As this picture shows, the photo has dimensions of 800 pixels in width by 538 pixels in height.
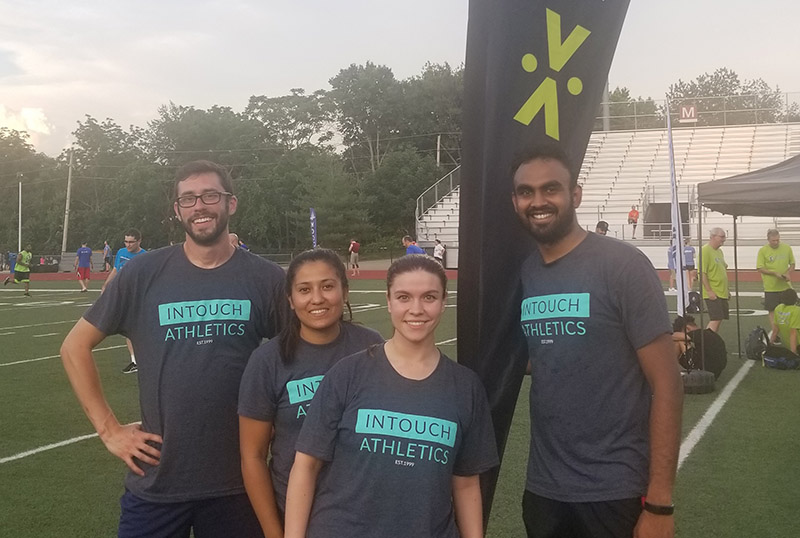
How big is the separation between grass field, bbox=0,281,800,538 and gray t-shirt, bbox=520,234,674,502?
95.7 inches

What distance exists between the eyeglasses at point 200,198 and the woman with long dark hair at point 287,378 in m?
0.45

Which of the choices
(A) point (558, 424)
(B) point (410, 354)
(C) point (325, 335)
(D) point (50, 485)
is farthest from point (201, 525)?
(D) point (50, 485)

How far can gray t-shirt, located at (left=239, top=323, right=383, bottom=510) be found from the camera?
7.98ft

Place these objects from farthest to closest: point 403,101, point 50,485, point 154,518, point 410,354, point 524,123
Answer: point 403,101
point 50,485
point 154,518
point 524,123
point 410,354

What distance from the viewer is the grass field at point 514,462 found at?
4.88 m

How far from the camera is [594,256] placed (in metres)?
2.45

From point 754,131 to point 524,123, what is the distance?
149 ft

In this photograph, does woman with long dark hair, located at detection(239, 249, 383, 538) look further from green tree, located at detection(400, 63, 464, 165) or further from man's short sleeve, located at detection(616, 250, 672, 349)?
green tree, located at detection(400, 63, 464, 165)

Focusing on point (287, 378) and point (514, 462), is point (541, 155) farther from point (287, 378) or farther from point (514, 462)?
point (514, 462)

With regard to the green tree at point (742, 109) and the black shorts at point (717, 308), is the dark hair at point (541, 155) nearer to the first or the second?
the black shorts at point (717, 308)

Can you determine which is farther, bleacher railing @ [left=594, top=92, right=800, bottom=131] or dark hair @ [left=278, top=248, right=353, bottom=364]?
bleacher railing @ [left=594, top=92, right=800, bottom=131]

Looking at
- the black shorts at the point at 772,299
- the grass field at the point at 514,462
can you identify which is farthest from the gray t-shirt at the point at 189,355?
the black shorts at the point at 772,299

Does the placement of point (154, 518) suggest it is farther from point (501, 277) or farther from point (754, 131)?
point (754, 131)

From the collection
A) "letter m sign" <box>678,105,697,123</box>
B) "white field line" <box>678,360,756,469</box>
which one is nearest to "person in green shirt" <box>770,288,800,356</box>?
"white field line" <box>678,360,756,469</box>
